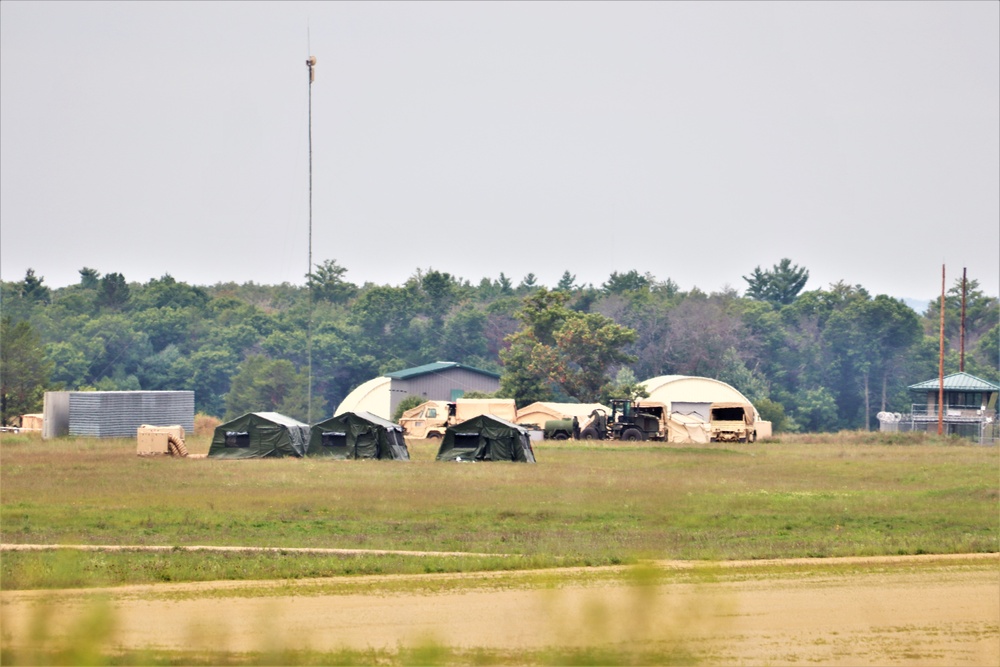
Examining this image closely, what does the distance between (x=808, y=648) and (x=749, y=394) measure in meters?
80.4

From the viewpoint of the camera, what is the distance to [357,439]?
143 ft

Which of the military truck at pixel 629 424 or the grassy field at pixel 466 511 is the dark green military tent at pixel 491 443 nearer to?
the grassy field at pixel 466 511

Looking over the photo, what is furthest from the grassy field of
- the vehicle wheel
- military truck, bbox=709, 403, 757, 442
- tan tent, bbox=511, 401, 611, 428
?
tan tent, bbox=511, 401, 611, 428

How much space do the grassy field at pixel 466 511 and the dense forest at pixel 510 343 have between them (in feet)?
120

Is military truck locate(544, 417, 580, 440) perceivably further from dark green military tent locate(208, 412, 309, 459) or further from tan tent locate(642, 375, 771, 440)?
dark green military tent locate(208, 412, 309, 459)

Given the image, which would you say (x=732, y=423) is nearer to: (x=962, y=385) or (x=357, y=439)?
(x=962, y=385)

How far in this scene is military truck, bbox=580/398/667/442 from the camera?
62.0 meters

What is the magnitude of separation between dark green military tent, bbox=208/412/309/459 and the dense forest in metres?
32.9

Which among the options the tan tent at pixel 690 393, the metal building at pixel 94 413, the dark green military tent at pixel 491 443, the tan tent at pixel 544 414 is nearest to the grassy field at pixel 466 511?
the dark green military tent at pixel 491 443

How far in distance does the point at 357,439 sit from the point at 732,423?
2553 centimetres

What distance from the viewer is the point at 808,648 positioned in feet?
44.4

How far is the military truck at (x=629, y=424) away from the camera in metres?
62.0

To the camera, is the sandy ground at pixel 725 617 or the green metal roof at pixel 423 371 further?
the green metal roof at pixel 423 371

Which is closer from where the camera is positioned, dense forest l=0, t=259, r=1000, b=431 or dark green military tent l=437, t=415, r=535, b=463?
dark green military tent l=437, t=415, r=535, b=463
